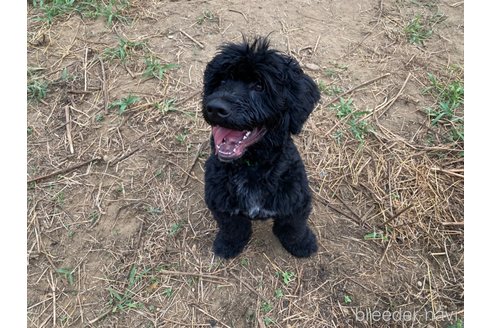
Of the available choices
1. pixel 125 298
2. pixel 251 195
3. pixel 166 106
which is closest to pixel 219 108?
pixel 251 195

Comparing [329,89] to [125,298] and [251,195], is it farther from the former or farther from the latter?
[125,298]

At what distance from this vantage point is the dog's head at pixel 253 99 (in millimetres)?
2172

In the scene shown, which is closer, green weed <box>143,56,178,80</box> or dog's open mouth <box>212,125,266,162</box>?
dog's open mouth <box>212,125,266,162</box>

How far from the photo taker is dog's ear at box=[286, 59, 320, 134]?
2.33 metres

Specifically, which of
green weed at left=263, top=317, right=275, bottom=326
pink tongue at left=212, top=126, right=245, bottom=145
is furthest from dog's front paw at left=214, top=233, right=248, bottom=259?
pink tongue at left=212, top=126, right=245, bottom=145

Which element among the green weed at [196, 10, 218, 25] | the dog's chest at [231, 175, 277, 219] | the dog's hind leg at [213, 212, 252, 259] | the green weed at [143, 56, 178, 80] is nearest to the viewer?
the dog's chest at [231, 175, 277, 219]

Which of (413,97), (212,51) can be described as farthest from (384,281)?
(212,51)

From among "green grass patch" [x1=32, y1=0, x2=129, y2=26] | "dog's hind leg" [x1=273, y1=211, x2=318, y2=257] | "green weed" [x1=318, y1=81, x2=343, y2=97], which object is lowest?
"dog's hind leg" [x1=273, y1=211, x2=318, y2=257]

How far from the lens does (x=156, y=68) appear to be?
428 centimetres

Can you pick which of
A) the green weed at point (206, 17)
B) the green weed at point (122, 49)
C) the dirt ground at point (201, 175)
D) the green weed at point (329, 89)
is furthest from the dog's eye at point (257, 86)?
the green weed at point (206, 17)

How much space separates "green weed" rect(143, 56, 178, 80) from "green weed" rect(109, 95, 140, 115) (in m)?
0.36

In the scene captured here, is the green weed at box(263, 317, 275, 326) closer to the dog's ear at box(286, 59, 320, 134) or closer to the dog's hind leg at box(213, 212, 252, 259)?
the dog's hind leg at box(213, 212, 252, 259)

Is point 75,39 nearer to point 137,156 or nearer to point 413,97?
point 137,156

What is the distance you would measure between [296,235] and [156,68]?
253cm
